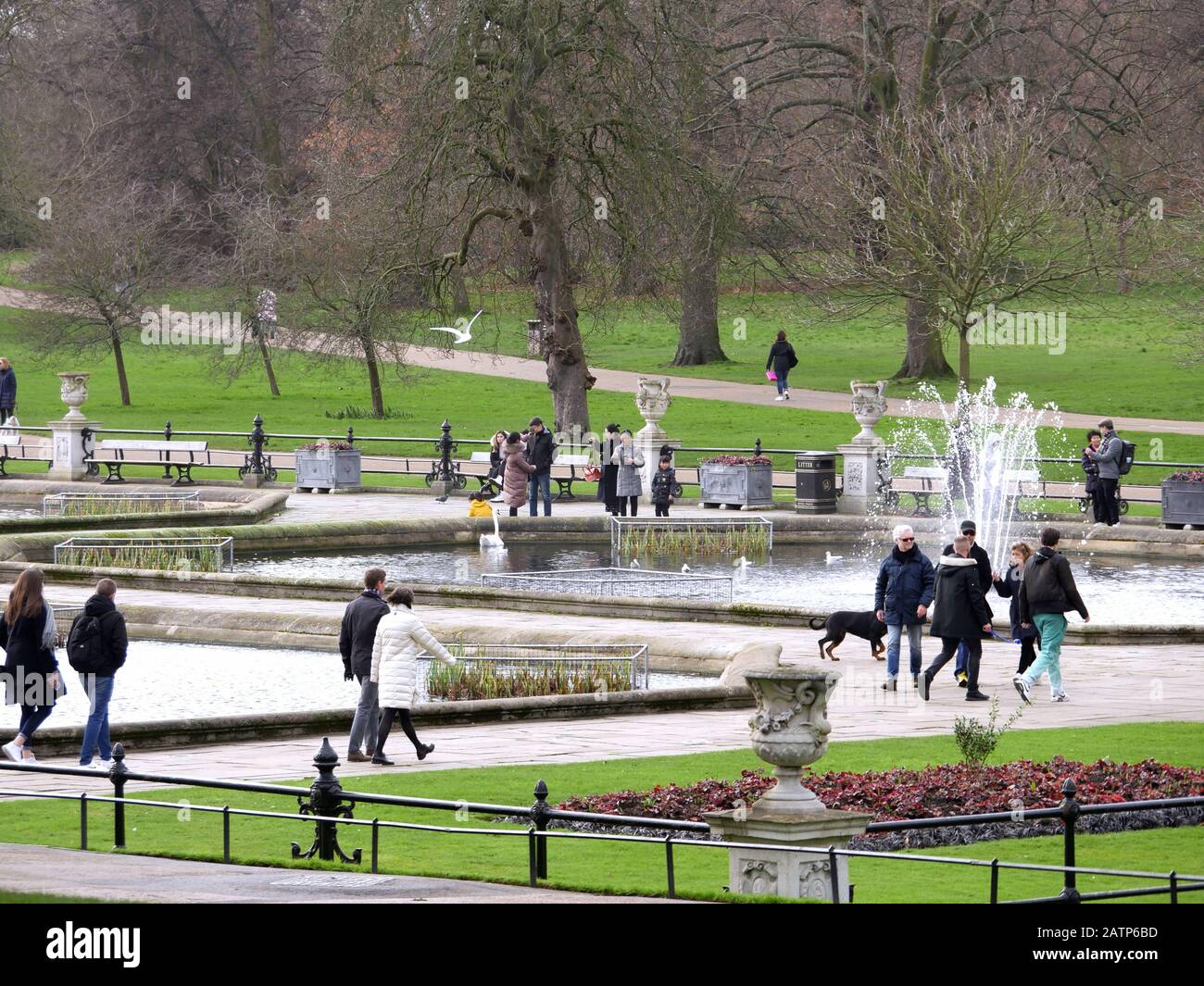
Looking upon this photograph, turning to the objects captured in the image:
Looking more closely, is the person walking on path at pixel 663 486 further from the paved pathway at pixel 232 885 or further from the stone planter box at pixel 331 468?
the paved pathway at pixel 232 885

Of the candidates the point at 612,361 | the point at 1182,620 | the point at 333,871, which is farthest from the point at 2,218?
the point at 333,871

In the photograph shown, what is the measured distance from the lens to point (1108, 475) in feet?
91.6

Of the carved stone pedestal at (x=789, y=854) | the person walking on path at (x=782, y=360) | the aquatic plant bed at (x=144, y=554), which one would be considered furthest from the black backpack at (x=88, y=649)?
the person walking on path at (x=782, y=360)

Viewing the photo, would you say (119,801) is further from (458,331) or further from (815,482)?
(458,331)

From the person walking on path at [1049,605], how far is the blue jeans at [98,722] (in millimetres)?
7007

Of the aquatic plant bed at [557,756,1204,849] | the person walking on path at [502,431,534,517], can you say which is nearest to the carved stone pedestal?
the aquatic plant bed at [557,756,1204,849]

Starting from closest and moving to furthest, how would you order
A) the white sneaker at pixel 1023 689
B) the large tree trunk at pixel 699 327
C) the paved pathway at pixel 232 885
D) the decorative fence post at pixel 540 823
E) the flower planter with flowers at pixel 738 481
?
the paved pathway at pixel 232 885 → the decorative fence post at pixel 540 823 → the white sneaker at pixel 1023 689 → the flower planter with flowers at pixel 738 481 → the large tree trunk at pixel 699 327

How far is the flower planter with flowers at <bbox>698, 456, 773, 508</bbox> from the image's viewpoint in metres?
31.3

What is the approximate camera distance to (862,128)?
42750 millimetres

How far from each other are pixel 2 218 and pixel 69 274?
12.9m

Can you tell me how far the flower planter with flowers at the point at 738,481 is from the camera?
3131cm

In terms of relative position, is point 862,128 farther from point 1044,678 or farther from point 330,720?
point 330,720

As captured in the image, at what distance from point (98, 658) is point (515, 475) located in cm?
1554

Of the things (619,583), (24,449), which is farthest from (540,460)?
(24,449)
